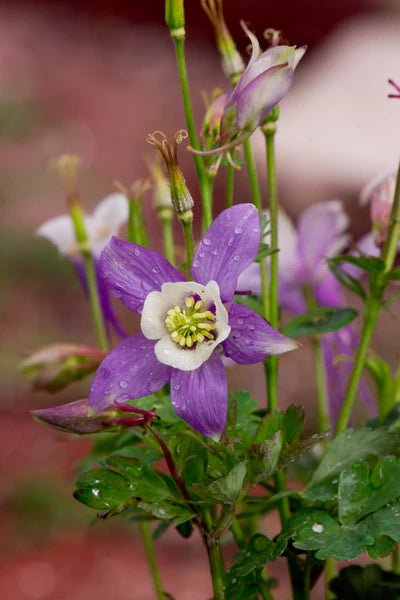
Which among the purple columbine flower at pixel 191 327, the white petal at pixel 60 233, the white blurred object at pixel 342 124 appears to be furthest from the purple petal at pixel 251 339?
the white blurred object at pixel 342 124

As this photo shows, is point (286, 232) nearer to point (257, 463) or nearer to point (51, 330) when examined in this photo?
point (257, 463)

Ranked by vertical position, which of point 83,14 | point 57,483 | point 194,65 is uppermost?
point 83,14

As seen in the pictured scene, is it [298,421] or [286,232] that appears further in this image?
[286,232]

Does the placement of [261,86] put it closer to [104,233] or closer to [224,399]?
[224,399]

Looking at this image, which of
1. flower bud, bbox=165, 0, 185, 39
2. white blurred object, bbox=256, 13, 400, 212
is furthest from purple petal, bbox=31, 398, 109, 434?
white blurred object, bbox=256, 13, 400, 212

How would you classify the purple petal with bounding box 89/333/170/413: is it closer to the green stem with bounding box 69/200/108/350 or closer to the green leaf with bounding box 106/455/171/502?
the green leaf with bounding box 106/455/171/502

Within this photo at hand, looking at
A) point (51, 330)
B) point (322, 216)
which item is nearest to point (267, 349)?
point (322, 216)
